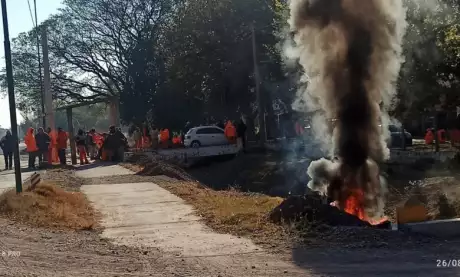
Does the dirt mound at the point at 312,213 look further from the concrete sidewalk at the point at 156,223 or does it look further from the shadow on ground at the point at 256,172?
the shadow on ground at the point at 256,172

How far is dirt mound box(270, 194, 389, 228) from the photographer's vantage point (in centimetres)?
893

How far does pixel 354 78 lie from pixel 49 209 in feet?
19.9

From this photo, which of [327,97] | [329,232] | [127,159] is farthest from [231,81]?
[329,232]

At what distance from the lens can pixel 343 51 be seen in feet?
34.9

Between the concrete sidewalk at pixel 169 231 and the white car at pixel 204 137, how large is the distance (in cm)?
2192

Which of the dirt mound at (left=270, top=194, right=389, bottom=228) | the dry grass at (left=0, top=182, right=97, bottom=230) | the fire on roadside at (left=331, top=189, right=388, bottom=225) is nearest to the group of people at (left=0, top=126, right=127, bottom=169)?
the dry grass at (left=0, top=182, right=97, bottom=230)

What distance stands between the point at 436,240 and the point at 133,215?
18.0 feet

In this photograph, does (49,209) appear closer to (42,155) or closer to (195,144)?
(42,155)

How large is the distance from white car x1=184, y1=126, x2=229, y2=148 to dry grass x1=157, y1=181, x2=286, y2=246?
74.4 ft

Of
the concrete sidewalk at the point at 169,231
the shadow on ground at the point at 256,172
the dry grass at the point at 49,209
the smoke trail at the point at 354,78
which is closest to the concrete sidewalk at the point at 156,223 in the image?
the concrete sidewalk at the point at 169,231

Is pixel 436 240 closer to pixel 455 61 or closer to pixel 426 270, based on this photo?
pixel 426 270

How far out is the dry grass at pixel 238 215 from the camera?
28.7 ft

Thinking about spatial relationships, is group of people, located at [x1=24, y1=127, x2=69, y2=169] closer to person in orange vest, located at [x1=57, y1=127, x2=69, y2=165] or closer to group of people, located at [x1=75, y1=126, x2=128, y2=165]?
person in orange vest, located at [x1=57, y1=127, x2=69, y2=165]
